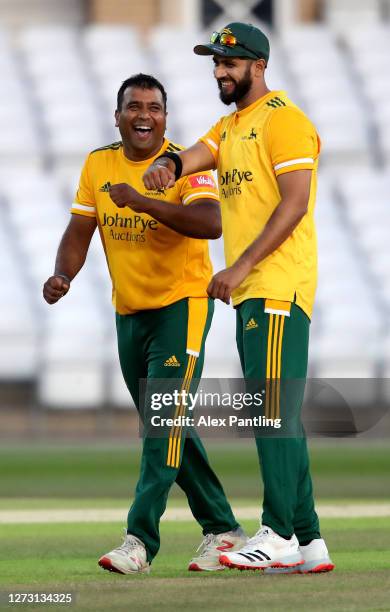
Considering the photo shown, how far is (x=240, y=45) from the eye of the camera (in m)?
5.82

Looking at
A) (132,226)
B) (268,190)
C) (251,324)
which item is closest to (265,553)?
(251,324)

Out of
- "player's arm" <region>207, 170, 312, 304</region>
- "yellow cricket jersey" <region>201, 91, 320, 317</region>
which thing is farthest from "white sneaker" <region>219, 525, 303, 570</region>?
"player's arm" <region>207, 170, 312, 304</region>

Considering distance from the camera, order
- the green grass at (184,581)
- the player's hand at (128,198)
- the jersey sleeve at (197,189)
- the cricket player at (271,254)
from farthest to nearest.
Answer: the jersey sleeve at (197,189)
the player's hand at (128,198)
the cricket player at (271,254)
the green grass at (184,581)

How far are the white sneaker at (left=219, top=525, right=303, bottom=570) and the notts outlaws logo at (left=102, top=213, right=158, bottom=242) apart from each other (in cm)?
129

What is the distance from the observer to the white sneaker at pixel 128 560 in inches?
230

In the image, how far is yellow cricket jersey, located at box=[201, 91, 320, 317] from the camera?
5719 millimetres

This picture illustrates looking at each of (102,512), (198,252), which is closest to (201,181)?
(198,252)

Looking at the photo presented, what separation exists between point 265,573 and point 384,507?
4243mm

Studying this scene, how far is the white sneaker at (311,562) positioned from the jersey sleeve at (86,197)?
1.64 m

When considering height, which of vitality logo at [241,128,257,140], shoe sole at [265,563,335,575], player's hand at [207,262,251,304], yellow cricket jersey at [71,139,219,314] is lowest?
shoe sole at [265,563,335,575]

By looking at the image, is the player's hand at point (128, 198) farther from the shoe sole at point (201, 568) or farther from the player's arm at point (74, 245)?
the shoe sole at point (201, 568)

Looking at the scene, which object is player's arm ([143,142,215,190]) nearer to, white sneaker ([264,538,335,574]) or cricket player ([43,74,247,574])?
cricket player ([43,74,247,574])

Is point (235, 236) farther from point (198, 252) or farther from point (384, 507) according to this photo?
point (384, 507)

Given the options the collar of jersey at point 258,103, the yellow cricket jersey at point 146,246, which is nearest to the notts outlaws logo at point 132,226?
the yellow cricket jersey at point 146,246
